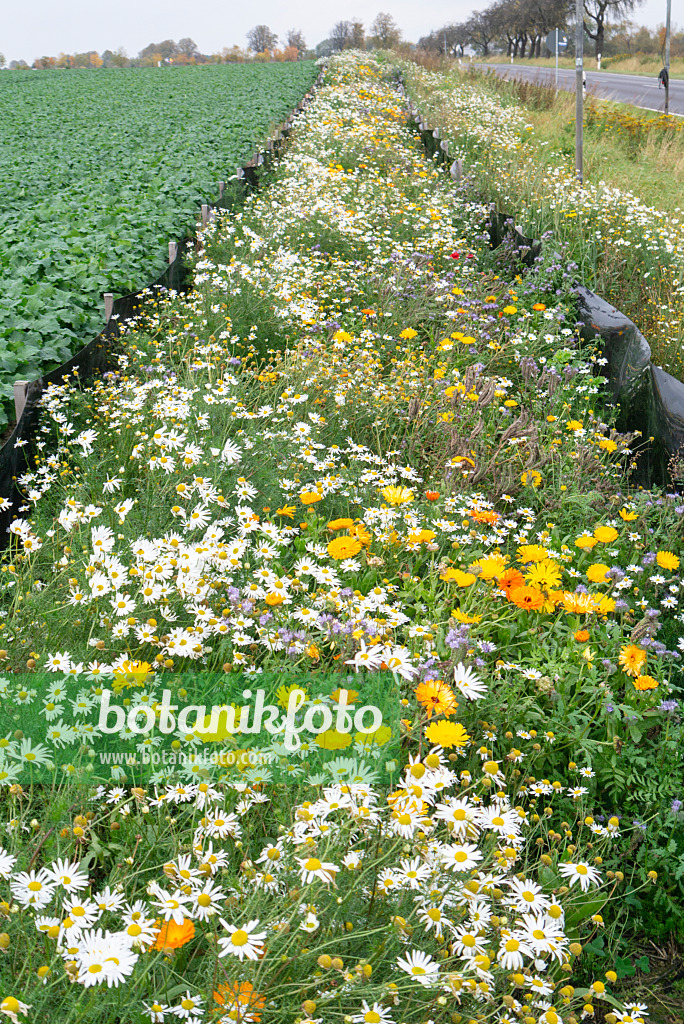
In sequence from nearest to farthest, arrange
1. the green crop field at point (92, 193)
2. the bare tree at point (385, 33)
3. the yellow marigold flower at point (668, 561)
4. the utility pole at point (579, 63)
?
the yellow marigold flower at point (668, 561), the green crop field at point (92, 193), the utility pole at point (579, 63), the bare tree at point (385, 33)

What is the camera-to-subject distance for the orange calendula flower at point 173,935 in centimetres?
137

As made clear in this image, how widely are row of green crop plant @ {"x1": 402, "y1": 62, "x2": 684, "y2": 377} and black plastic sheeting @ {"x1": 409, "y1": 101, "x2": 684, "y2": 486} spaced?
61cm

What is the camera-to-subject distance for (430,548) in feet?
9.48

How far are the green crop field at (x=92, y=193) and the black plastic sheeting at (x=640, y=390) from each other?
3.97 m

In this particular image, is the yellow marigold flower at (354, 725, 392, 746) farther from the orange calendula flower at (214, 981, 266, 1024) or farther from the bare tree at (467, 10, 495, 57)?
the bare tree at (467, 10, 495, 57)

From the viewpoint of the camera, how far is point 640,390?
15.6 feet

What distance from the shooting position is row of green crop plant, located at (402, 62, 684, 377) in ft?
21.6

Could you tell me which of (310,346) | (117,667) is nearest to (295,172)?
(310,346)

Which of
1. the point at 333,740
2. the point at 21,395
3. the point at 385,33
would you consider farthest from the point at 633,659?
the point at 385,33

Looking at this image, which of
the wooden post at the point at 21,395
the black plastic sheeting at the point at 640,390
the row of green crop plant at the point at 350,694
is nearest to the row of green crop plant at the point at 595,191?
A: the black plastic sheeting at the point at 640,390

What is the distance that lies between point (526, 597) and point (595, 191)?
7104 millimetres

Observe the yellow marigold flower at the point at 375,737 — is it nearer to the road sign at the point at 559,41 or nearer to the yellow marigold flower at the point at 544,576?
the yellow marigold flower at the point at 544,576

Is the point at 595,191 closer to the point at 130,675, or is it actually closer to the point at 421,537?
the point at 421,537

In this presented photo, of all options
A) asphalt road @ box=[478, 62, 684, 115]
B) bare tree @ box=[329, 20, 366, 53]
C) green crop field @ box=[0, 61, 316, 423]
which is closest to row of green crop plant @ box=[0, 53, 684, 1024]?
green crop field @ box=[0, 61, 316, 423]
